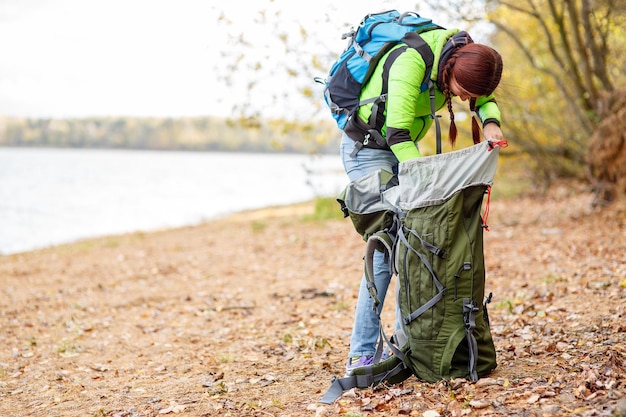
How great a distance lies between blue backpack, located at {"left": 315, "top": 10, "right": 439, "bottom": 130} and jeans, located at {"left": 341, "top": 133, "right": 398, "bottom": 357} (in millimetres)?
208

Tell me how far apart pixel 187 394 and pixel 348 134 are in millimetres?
1947

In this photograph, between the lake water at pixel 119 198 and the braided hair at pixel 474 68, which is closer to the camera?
the braided hair at pixel 474 68

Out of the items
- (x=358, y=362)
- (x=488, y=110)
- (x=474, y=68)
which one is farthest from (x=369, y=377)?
(x=474, y=68)

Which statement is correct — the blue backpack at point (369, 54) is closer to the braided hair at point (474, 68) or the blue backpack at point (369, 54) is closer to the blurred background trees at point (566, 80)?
→ the braided hair at point (474, 68)

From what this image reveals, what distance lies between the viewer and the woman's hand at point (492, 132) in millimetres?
3156

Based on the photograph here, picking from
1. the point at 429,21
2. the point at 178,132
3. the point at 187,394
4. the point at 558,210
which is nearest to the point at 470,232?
the point at 429,21

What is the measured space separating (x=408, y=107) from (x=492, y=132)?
554mm

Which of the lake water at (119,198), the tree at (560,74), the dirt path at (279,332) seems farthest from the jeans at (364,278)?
the lake water at (119,198)

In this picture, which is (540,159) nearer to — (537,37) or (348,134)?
(537,37)

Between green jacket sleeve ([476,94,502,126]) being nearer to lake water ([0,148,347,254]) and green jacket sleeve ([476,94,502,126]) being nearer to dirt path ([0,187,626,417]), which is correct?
dirt path ([0,187,626,417])

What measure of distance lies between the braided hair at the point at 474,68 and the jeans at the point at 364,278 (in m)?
0.59

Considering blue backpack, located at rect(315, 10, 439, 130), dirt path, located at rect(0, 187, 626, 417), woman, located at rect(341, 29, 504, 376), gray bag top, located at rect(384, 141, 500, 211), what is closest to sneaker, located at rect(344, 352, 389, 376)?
woman, located at rect(341, 29, 504, 376)

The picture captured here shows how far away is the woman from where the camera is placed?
293 cm

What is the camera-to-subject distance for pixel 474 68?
291cm
